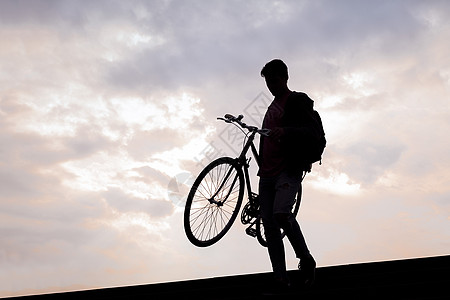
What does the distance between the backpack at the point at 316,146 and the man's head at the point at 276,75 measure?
32 centimetres

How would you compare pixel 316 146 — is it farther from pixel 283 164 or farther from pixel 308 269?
pixel 308 269

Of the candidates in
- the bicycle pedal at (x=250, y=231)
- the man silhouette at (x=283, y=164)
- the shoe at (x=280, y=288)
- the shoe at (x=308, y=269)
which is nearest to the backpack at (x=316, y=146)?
the man silhouette at (x=283, y=164)

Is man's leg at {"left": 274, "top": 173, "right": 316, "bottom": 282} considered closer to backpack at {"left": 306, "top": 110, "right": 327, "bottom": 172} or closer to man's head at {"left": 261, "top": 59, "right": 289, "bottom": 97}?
backpack at {"left": 306, "top": 110, "right": 327, "bottom": 172}

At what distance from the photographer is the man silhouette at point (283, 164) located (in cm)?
382

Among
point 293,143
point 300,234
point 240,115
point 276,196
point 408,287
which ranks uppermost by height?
point 240,115

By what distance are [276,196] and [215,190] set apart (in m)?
1.17

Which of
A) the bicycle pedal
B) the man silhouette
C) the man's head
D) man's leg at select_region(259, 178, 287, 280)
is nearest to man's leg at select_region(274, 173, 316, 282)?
the man silhouette

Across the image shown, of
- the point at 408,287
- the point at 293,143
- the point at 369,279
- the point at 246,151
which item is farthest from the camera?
the point at 246,151

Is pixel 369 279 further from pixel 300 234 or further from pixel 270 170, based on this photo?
pixel 270 170

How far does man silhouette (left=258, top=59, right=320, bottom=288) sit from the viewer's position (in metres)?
3.82

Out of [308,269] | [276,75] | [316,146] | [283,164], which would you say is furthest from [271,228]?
[276,75]

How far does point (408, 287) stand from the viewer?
3.42 metres

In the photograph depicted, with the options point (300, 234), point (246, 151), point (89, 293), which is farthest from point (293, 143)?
point (89, 293)

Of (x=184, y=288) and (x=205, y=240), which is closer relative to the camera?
(x=184, y=288)
